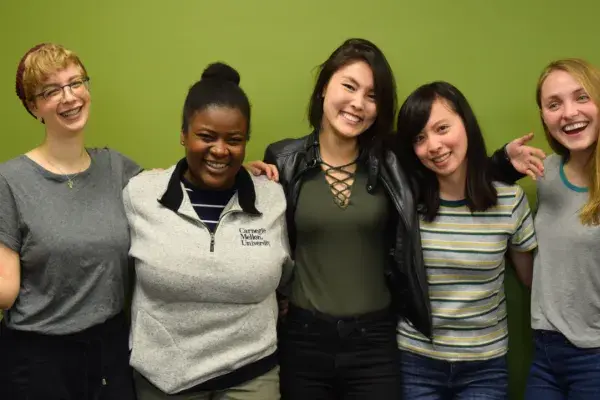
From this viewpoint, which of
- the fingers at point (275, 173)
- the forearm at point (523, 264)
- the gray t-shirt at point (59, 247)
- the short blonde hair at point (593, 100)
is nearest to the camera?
the gray t-shirt at point (59, 247)

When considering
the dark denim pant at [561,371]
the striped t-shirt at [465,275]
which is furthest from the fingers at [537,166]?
the dark denim pant at [561,371]

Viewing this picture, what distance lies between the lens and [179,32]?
206cm

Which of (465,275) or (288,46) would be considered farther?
(288,46)

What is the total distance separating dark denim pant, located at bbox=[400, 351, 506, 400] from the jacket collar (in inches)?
28.0

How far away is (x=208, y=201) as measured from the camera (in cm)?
163

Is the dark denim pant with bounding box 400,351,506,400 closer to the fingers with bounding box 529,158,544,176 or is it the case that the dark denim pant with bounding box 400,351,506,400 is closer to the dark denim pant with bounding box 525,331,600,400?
the dark denim pant with bounding box 525,331,600,400

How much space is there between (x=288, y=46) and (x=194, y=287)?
0.98m

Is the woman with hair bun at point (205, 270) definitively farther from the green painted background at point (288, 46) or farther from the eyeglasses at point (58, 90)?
the green painted background at point (288, 46)

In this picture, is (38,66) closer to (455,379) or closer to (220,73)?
(220,73)

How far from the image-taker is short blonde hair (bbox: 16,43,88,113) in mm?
1592

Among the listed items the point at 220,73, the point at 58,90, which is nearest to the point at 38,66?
→ the point at 58,90

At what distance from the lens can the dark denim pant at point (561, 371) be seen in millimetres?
1670

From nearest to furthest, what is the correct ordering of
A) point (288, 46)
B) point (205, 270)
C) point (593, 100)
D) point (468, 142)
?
point (205, 270) → point (593, 100) → point (468, 142) → point (288, 46)

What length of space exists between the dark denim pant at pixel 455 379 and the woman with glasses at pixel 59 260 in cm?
87
